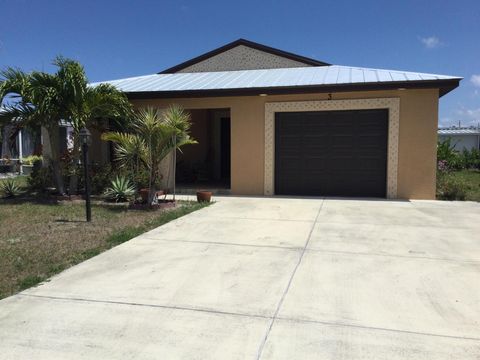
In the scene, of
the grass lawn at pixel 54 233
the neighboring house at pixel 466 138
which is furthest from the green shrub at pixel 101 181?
the neighboring house at pixel 466 138

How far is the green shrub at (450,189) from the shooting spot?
1220cm

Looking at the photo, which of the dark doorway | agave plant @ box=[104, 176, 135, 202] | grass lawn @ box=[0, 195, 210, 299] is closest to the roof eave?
agave plant @ box=[104, 176, 135, 202]

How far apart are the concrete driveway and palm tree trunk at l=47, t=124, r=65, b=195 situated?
532cm

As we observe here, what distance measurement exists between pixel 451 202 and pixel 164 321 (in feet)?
33.1

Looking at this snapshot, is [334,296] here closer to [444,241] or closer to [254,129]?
[444,241]

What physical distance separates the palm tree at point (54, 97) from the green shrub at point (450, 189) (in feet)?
32.4

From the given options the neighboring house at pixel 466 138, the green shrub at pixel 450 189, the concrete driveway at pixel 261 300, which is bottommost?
the concrete driveway at pixel 261 300

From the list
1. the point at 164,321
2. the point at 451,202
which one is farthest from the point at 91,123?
the point at 451,202

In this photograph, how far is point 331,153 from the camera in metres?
12.4

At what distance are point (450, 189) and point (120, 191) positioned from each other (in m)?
9.72

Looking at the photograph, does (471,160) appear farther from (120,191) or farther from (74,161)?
(74,161)

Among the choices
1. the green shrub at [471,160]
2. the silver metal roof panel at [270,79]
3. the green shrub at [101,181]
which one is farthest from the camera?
the green shrub at [471,160]

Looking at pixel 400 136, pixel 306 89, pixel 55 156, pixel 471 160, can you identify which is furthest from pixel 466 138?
pixel 55 156

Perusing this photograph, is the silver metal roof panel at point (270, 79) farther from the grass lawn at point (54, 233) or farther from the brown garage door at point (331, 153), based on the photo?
the grass lawn at point (54, 233)
